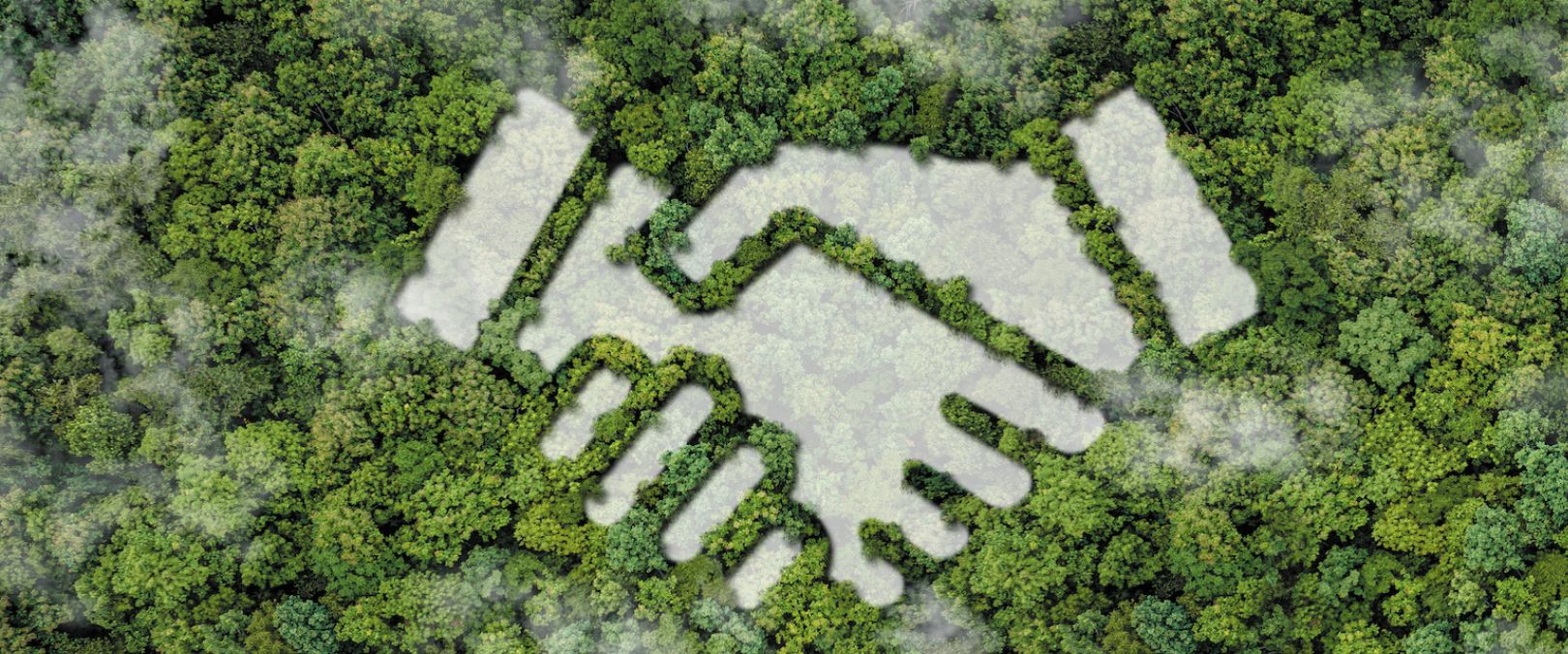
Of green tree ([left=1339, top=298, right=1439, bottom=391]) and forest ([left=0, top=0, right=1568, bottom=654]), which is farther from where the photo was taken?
forest ([left=0, top=0, right=1568, bottom=654])

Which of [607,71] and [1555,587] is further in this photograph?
[607,71]

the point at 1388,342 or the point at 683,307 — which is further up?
the point at 1388,342

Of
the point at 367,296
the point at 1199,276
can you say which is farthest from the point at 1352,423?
the point at 367,296

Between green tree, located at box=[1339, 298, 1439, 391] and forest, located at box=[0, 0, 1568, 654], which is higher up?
green tree, located at box=[1339, 298, 1439, 391]

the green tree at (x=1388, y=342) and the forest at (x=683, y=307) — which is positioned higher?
the green tree at (x=1388, y=342)

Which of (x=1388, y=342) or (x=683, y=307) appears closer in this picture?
(x=1388, y=342)

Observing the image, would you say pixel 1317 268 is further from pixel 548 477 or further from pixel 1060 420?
pixel 548 477

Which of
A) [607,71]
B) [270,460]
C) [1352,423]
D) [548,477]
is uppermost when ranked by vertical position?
[1352,423]

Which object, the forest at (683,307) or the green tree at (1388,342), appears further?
the forest at (683,307)
